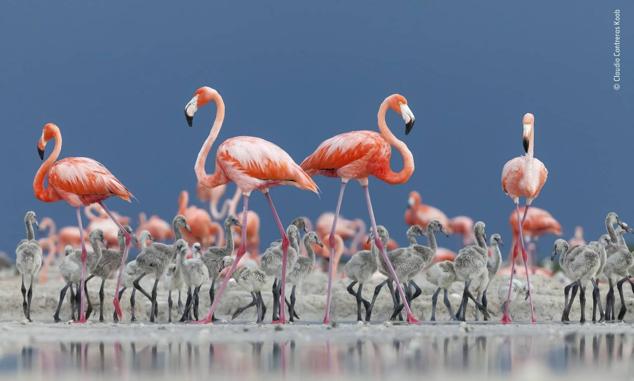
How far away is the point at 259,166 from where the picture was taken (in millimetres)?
10734

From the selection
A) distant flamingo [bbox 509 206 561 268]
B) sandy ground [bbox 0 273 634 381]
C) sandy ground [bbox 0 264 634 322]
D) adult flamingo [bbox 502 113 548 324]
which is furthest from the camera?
distant flamingo [bbox 509 206 561 268]

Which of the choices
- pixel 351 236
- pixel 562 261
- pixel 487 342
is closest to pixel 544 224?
pixel 351 236

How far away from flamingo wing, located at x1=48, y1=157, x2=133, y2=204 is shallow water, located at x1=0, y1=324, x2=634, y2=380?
64.7 inches

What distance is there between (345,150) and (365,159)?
194mm

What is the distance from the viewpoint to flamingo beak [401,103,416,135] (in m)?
10.9

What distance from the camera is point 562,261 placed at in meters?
11.3

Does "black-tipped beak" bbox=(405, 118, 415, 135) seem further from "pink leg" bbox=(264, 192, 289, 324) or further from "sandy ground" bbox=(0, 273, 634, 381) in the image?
"sandy ground" bbox=(0, 273, 634, 381)

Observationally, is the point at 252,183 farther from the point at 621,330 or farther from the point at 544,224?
the point at 544,224

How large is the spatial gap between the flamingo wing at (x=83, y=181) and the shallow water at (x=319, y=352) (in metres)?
1.64

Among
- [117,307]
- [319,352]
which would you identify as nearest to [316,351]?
[319,352]

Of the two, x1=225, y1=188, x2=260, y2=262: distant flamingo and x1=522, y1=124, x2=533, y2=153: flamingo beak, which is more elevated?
x1=522, y1=124, x2=533, y2=153: flamingo beak

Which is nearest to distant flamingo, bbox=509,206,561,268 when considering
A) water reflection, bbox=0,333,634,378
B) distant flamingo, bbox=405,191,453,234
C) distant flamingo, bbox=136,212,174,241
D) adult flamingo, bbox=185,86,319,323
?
distant flamingo, bbox=405,191,453,234

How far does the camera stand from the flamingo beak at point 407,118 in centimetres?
1090

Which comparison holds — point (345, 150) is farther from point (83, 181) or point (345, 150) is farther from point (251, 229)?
point (251, 229)
